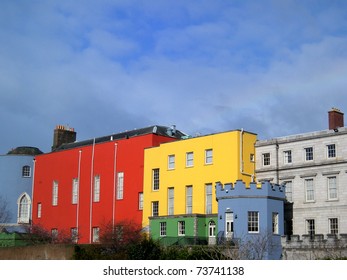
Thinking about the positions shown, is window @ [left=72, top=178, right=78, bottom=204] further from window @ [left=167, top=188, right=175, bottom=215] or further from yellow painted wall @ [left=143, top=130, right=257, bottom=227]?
window @ [left=167, top=188, right=175, bottom=215]

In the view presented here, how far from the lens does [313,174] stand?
4578cm

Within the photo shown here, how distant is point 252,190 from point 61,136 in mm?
31514

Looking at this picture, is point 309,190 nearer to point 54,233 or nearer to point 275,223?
point 275,223

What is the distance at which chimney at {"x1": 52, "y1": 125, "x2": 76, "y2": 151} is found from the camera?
2746 inches

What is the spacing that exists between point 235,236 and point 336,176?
8.33m

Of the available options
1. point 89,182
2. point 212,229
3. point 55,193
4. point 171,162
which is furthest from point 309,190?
point 55,193

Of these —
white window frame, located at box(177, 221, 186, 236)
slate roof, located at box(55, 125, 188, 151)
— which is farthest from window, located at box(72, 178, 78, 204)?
white window frame, located at box(177, 221, 186, 236)

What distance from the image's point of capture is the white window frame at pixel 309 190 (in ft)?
150

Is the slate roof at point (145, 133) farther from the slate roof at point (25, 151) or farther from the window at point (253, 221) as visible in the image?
the window at point (253, 221)

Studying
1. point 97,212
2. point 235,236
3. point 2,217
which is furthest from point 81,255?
point 2,217

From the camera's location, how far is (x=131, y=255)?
105 ft

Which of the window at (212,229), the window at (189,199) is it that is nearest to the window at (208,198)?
the window at (212,229)

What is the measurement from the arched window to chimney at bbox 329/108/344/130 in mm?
35499

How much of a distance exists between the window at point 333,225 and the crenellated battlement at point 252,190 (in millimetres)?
3807
